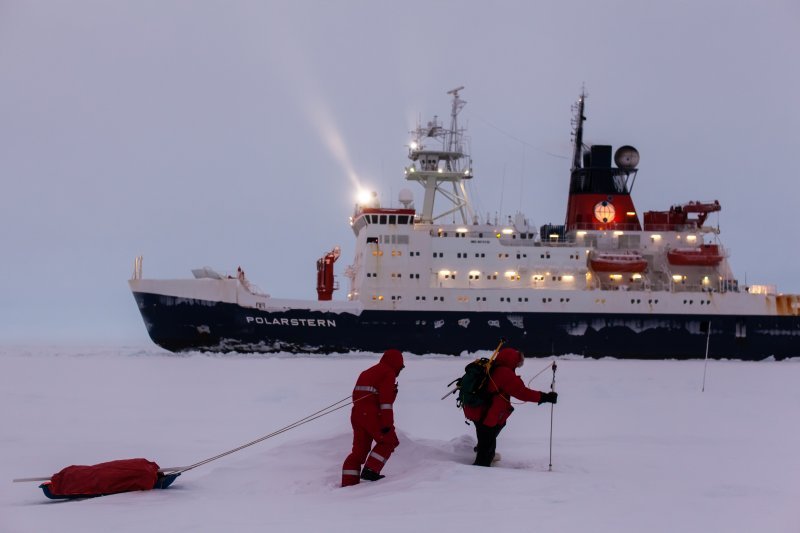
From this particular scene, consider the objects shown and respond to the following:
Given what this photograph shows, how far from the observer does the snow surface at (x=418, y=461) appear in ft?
15.3

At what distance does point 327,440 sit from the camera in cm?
703

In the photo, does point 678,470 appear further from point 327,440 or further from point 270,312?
point 270,312

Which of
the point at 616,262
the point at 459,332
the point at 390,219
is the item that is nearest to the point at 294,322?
the point at 390,219

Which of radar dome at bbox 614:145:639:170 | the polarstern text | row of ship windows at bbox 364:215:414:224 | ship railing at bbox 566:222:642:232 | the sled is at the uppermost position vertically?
radar dome at bbox 614:145:639:170

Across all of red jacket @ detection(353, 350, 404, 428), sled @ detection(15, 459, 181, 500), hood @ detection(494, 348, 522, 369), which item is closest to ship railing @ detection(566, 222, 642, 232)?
hood @ detection(494, 348, 522, 369)

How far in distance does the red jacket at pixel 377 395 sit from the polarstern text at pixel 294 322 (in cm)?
1909

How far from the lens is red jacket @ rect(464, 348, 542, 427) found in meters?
6.31

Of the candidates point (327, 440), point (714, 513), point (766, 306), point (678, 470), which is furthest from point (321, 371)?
point (766, 306)

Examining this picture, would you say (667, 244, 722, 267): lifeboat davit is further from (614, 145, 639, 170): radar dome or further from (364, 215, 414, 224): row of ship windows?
(364, 215, 414, 224): row of ship windows

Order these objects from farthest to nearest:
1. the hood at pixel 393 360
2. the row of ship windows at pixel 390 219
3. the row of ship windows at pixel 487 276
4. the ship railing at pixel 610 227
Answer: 1. the ship railing at pixel 610 227
2. the row of ship windows at pixel 390 219
3. the row of ship windows at pixel 487 276
4. the hood at pixel 393 360

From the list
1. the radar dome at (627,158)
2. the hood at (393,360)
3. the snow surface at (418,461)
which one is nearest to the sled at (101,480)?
the snow surface at (418,461)

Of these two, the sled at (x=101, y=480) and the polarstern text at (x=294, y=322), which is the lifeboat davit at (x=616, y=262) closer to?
the polarstern text at (x=294, y=322)

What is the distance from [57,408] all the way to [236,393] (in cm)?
296

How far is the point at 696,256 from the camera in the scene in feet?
91.8
